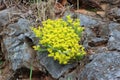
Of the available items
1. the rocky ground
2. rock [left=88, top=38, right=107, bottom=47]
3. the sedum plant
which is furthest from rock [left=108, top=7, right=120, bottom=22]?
the sedum plant

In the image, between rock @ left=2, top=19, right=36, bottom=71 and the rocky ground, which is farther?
rock @ left=2, top=19, right=36, bottom=71

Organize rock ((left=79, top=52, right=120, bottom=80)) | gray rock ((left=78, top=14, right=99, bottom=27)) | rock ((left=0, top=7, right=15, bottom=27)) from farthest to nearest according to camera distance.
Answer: rock ((left=0, top=7, right=15, bottom=27)) → gray rock ((left=78, top=14, right=99, bottom=27)) → rock ((left=79, top=52, right=120, bottom=80))

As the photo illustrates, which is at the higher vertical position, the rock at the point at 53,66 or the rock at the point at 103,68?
the rock at the point at 103,68

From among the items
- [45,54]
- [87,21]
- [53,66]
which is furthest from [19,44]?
[87,21]

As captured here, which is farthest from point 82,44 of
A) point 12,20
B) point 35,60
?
point 12,20

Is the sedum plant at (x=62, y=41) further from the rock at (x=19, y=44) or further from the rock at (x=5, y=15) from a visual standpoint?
the rock at (x=5, y=15)

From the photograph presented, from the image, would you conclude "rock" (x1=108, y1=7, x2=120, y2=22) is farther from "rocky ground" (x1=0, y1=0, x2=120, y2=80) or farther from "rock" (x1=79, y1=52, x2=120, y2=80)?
"rock" (x1=79, y1=52, x2=120, y2=80)

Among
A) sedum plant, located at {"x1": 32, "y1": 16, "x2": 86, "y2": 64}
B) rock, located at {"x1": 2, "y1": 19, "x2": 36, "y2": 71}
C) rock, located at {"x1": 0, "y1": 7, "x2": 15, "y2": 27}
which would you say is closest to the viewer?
sedum plant, located at {"x1": 32, "y1": 16, "x2": 86, "y2": 64}

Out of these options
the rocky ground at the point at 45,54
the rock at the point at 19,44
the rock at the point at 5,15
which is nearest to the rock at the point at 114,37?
the rocky ground at the point at 45,54
